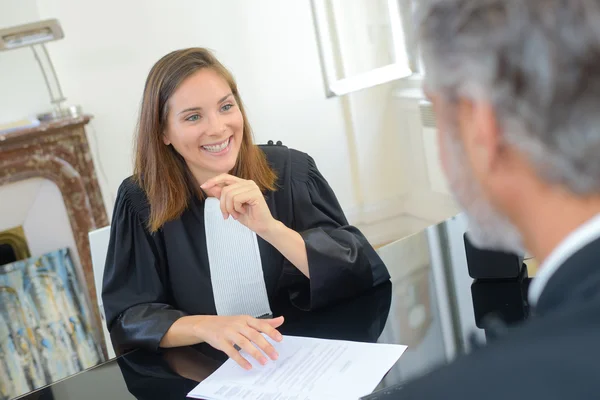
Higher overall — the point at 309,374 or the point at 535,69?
the point at 535,69

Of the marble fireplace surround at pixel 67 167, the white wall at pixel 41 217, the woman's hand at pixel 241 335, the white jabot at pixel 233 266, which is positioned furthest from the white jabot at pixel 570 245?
the white wall at pixel 41 217

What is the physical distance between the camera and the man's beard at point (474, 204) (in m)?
0.67

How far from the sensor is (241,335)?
4.32 ft

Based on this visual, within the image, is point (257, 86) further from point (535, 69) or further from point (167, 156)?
point (535, 69)

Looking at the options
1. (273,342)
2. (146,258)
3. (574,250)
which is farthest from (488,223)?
(146,258)

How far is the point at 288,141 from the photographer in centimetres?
441

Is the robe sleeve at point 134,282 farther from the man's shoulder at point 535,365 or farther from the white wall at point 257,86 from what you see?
the white wall at point 257,86

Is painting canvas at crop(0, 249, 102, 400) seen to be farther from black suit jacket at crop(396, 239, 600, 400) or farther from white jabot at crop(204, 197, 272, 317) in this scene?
black suit jacket at crop(396, 239, 600, 400)

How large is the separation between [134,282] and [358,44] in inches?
115

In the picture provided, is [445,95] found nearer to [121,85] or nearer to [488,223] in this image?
[488,223]

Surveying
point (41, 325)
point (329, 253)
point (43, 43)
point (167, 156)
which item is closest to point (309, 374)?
point (329, 253)

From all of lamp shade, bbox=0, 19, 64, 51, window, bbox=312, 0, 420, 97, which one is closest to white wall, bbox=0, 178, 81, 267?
lamp shade, bbox=0, 19, 64, 51

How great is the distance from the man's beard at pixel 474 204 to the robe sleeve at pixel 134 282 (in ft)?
3.11

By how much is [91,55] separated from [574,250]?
3641mm
